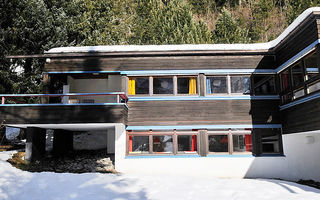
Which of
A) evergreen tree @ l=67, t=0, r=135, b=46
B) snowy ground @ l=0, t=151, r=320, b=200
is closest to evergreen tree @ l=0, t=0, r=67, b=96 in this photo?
evergreen tree @ l=67, t=0, r=135, b=46

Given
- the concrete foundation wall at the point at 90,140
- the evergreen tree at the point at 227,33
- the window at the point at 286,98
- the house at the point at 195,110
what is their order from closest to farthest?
1. the house at the point at 195,110
2. the window at the point at 286,98
3. the concrete foundation wall at the point at 90,140
4. the evergreen tree at the point at 227,33

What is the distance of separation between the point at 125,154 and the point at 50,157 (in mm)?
4781

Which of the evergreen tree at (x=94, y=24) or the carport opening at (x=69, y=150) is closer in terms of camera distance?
the carport opening at (x=69, y=150)

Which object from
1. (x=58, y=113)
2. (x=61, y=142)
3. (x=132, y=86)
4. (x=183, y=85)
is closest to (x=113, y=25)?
(x=61, y=142)

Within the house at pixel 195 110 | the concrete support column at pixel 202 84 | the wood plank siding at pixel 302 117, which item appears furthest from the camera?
the concrete support column at pixel 202 84

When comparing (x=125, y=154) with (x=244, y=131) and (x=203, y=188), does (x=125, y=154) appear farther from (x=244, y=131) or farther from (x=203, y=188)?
(x=244, y=131)

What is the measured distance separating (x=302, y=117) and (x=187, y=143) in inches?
211

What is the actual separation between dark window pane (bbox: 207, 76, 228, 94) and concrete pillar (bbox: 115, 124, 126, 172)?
493cm

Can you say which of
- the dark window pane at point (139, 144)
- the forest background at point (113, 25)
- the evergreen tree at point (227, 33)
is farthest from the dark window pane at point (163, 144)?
the evergreen tree at point (227, 33)

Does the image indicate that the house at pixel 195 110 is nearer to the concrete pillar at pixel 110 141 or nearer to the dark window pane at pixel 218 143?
the dark window pane at pixel 218 143

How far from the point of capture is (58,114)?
38.4 feet

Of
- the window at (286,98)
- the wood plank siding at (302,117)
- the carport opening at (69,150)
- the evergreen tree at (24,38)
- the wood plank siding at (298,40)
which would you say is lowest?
the carport opening at (69,150)

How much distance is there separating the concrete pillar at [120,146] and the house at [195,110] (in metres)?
0.05

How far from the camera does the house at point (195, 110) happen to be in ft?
39.2
